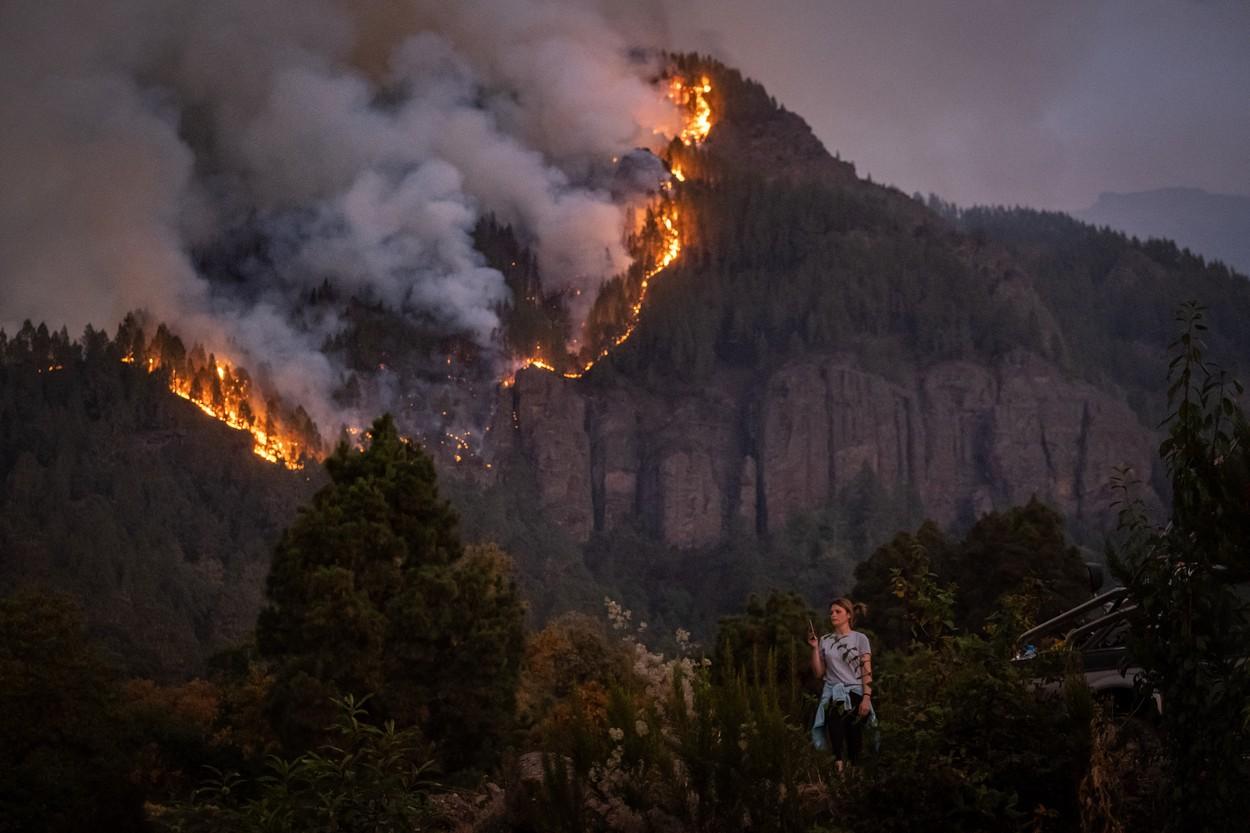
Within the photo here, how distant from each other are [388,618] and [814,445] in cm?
11937

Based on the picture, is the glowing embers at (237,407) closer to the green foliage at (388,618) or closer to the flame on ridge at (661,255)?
the flame on ridge at (661,255)

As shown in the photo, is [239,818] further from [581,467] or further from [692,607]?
[581,467]

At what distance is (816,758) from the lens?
905cm

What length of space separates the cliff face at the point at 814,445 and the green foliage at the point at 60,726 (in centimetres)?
11021

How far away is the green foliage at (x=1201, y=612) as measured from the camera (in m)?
6.71

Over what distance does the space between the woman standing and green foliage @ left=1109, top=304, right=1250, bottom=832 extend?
329 centimetres

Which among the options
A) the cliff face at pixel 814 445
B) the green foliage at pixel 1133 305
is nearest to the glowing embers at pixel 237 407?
the cliff face at pixel 814 445

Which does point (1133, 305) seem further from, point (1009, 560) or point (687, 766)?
point (687, 766)

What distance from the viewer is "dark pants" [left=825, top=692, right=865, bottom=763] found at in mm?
10461

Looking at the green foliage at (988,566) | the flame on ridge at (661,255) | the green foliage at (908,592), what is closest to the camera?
the green foliage at (908,592)

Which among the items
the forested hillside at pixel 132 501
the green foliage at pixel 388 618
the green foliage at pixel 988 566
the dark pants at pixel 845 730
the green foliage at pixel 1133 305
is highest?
the green foliage at pixel 1133 305

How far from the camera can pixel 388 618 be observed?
34.5 metres

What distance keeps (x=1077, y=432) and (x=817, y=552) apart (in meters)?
38.6

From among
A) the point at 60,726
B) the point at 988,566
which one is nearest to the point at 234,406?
the point at 988,566
